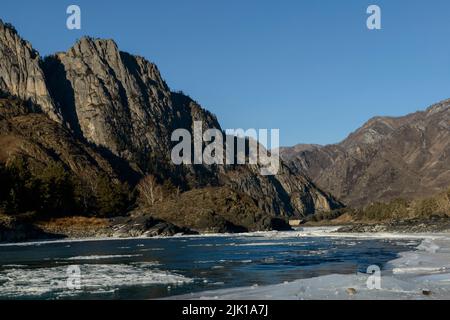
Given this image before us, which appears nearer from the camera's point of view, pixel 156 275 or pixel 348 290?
pixel 348 290

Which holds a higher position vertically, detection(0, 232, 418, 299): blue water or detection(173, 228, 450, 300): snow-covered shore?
Answer: detection(173, 228, 450, 300): snow-covered shore

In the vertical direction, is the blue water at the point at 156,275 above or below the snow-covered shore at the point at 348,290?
below

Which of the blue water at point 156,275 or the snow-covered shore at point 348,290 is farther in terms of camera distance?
the blue water at point 156,275

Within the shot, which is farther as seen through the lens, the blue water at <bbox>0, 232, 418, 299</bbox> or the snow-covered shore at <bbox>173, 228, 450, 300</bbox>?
the blue water at <bbox>0, 232, 418, 299</bbox>

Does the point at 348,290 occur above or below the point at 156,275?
above
